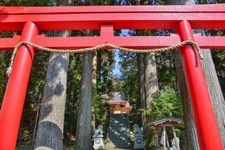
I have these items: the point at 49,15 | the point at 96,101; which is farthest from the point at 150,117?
the point at 49,15

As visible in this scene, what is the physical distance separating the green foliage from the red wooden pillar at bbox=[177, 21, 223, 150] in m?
6.81

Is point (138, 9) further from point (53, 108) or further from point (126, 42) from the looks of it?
point (53, 108)

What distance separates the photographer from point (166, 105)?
34.6ft

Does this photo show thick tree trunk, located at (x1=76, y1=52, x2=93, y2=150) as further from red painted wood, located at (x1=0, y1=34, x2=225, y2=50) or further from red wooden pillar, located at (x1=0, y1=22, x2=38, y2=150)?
red wooden pillar, located at (x1=0, y1=22, x2=38, y2=150)

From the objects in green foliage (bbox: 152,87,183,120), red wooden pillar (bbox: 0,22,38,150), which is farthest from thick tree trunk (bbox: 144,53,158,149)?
red wooden pillar (bbox: 0,22,38,150)

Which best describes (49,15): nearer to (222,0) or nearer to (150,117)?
(150,117)

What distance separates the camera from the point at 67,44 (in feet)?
13.4

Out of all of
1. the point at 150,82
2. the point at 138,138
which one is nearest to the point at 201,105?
the point at 150,82

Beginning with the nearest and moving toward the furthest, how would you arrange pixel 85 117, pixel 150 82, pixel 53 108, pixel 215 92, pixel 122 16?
pixel 122 16, pixel 215 92, pixel 53 108, pixel 85 117, pixel 150 82

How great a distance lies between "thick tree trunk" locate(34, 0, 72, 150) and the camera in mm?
5754

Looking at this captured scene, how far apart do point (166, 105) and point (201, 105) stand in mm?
7250

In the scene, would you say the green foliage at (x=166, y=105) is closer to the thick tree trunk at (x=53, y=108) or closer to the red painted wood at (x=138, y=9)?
the thick tree trunk at (x=53, y=108)

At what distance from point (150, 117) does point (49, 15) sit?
7.80 metres

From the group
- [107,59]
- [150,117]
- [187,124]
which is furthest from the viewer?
[107,59]
